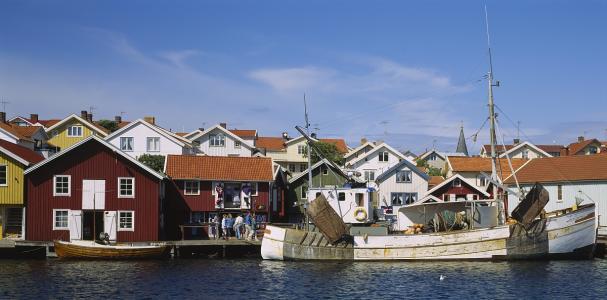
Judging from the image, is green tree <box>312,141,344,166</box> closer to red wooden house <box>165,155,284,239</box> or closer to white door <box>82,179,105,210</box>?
red wooden house <box>165,155,284,239</box>

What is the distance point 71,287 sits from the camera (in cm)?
3603

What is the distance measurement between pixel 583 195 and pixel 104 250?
Result: 35.5 metres

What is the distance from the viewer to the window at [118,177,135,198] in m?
50.7

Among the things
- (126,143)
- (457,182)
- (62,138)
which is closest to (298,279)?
(457,182)

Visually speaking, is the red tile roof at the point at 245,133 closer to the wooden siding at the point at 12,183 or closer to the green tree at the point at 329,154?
the green tree at the point at 329,154

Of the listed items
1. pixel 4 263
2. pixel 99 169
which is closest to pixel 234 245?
pixel 99 169

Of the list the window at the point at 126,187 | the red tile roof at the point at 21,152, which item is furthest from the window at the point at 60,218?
the red tile roof at the point at 21,152

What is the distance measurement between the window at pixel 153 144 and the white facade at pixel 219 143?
425 inches

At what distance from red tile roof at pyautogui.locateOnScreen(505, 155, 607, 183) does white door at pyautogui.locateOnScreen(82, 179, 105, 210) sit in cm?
3453

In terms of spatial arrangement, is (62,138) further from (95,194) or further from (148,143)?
(95,194)

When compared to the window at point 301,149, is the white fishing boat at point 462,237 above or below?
below

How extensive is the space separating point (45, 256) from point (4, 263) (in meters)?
3.98

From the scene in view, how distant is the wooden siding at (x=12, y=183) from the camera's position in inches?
1966

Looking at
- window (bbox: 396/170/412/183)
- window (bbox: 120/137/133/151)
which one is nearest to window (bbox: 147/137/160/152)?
window (bbox: 120/137/133/151)
